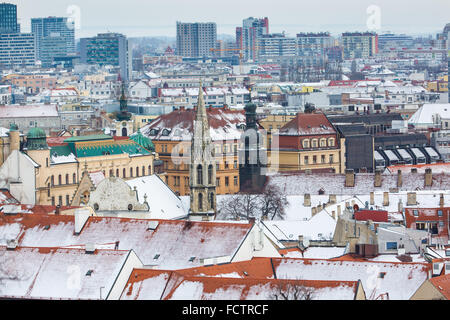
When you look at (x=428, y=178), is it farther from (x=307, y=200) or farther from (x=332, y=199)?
(x=307, y=200)

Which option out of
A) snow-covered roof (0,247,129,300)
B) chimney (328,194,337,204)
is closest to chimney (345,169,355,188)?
chimney (328,194,337,204)

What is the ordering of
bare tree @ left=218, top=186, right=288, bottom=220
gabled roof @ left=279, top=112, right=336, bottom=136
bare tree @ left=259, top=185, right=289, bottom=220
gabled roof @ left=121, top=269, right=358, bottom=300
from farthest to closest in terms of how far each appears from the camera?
1. gabled roof @ left=279, top=112, right=336, bottom=136
2. bare tree @ left=259, top=185, right=289, bottom=220
3. bare tree @ left=218, top=186, right=288, bottom=220
4. gabled roof @ left=121, top=269, right=358, bottom=300

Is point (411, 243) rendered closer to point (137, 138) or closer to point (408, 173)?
point (408, 173)

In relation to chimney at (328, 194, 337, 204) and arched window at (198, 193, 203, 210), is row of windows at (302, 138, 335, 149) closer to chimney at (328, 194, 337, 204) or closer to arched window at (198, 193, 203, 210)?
chimney at (328, 194, 337, 204)

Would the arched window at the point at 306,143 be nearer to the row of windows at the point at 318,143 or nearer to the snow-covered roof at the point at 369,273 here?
the row of windows at the point at 318,143

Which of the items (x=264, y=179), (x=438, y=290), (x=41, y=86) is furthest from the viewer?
(x=41, y=86)

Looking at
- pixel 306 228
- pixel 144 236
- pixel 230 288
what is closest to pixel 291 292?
pixel 230 288

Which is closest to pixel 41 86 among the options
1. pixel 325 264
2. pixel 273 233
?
pixel 273 233

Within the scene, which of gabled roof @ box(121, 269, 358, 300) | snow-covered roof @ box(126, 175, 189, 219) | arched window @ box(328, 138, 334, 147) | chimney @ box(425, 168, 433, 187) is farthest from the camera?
arched window @ box(328, 138, 334, 147)

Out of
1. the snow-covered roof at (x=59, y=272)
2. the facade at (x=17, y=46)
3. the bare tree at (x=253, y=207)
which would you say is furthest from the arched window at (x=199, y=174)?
the facade at (x=17, y=46)
